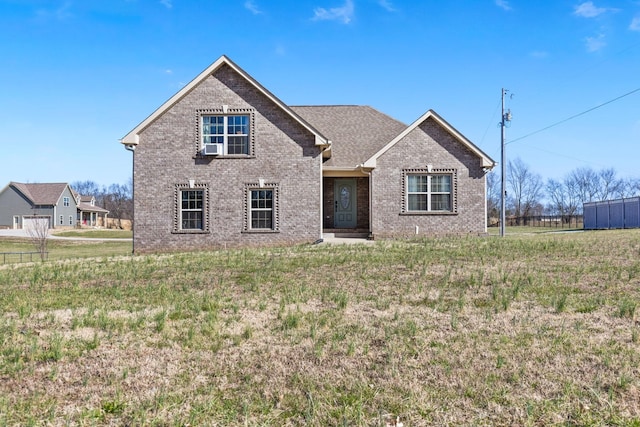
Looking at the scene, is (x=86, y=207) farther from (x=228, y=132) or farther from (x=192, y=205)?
(x=228, y=132)

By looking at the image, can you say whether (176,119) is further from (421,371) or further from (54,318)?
(421,371)

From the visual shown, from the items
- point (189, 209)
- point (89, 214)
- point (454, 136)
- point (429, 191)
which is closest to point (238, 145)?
point (189, 209)

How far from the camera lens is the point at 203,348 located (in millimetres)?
4879

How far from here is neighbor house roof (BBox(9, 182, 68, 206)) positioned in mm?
64125

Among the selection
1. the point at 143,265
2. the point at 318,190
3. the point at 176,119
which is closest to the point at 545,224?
the point at 318,190

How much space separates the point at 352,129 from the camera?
23375 mm

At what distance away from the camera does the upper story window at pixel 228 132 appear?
736 inches

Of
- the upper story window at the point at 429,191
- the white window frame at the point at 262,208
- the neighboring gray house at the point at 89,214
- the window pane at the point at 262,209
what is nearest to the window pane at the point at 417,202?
the upper story window at the point at 429,191

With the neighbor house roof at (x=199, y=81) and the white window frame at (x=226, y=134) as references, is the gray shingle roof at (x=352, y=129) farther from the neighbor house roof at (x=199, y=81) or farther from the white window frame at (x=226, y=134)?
the white window frame at (x=226, y=134)

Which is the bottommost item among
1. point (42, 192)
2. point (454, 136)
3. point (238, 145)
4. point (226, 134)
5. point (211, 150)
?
point (211, 150)

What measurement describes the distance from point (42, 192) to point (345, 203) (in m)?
61.0

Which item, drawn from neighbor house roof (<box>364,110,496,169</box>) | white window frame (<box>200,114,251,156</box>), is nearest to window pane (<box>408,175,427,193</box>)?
neighbor house roof (<box>364,110,496,169</box>)

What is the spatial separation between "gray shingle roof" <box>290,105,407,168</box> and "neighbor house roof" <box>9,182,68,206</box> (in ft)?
178

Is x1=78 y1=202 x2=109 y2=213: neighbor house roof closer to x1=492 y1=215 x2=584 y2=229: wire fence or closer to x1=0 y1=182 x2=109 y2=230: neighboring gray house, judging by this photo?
x1=0 y1=182 x2=109 y2=230: neighboring gray house
